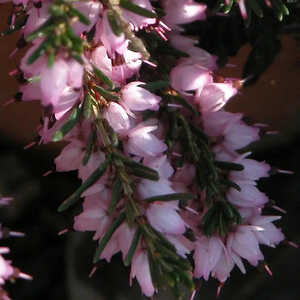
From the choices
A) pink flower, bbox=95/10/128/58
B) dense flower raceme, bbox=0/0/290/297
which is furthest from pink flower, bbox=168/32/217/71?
pink flower, bbox=95/10/128/58

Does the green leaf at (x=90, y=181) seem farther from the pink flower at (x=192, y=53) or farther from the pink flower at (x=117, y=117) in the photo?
the pink flower at (x=192, y=53)

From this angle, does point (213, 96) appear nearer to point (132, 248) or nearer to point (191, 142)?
point (191, 142)

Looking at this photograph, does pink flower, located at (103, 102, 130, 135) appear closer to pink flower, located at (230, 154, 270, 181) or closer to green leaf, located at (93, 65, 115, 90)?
green leaf, located at (93, 65, 115, 90)

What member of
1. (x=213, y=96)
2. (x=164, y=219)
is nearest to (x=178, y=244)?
(x=164, y=219)

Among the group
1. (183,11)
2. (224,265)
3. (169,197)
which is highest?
(183,11)

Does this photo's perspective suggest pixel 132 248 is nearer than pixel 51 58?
No

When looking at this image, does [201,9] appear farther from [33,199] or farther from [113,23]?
[33,199]

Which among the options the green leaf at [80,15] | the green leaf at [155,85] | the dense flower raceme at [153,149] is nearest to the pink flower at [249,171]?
the dense flower raceme at [153,149]
